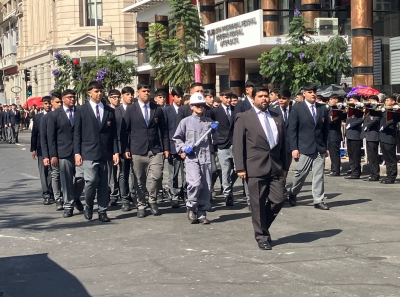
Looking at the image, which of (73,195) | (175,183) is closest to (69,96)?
(73,195)

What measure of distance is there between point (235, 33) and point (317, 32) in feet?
13.7

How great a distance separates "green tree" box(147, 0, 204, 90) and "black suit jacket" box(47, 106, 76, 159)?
1667 cm

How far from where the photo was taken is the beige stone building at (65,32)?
57.8 m

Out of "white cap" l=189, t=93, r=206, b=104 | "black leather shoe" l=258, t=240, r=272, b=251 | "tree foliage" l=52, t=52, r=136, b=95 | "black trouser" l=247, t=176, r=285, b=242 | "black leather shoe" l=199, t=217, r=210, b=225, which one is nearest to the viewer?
"black leather shoe" l=258, t=240, r=272, b=251

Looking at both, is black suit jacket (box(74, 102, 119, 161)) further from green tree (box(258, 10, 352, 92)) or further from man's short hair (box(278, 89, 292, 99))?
green tree (box(258, 10, 352, 92))

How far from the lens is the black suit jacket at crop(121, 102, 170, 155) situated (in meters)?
12.7

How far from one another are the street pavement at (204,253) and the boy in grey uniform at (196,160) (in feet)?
0.87

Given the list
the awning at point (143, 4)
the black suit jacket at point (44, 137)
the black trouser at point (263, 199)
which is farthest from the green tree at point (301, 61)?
the awning at point (143, 4)

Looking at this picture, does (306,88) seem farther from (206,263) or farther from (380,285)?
(380,285)

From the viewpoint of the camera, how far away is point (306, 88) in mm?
12859

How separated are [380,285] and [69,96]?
6783 mm

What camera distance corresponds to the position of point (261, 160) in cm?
970

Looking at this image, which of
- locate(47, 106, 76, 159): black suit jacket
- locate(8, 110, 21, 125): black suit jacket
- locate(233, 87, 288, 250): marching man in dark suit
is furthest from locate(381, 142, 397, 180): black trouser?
locate(8, 110, 21, 125): black suit jacket

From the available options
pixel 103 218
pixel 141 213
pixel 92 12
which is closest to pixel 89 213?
pixel 103 218
